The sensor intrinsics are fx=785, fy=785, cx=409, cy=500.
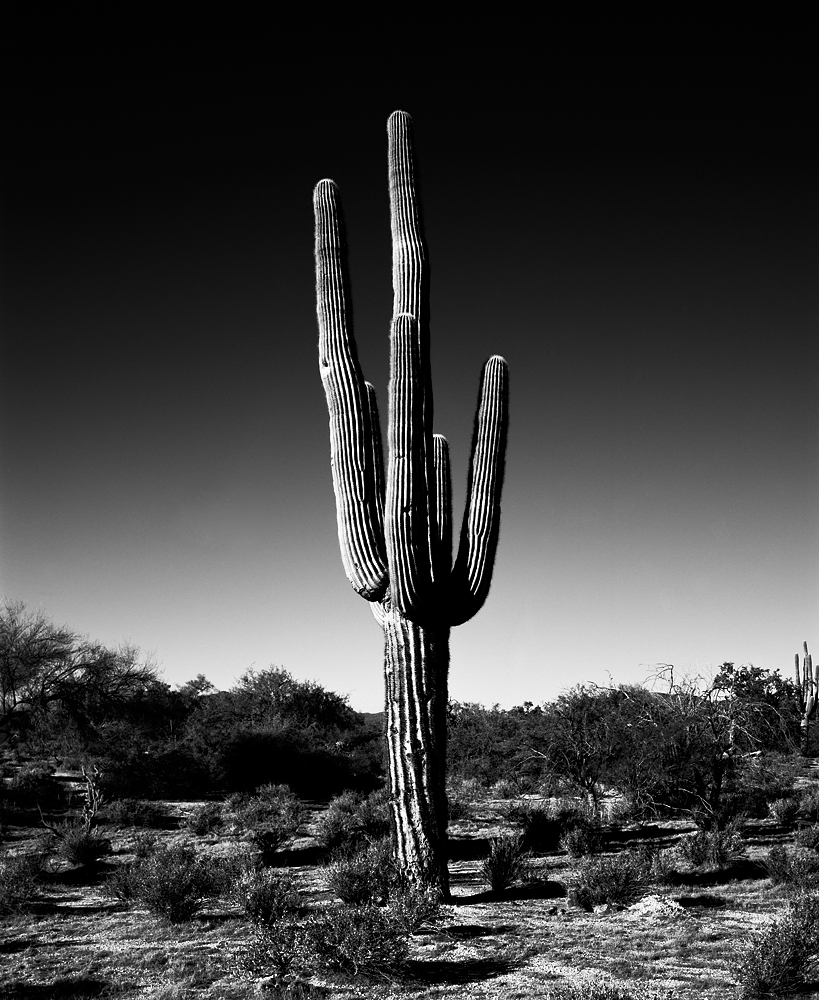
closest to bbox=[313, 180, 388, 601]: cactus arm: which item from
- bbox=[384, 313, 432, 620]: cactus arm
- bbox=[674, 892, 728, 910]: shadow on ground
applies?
bbox=[384, 313, 432, 620]: cactus arm

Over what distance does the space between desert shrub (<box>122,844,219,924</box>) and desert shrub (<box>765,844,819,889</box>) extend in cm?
688

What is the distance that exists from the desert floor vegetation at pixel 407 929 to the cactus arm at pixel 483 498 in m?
3.13

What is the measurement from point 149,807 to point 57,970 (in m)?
10.8

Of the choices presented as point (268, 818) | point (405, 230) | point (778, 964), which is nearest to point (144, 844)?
point (268, 818)

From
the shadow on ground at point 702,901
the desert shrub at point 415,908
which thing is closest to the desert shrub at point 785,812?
the shadow on ground at point 702,901

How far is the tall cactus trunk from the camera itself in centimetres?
838

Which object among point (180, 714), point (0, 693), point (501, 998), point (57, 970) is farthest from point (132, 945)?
point (180, 714)

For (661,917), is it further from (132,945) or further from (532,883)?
(132,945)

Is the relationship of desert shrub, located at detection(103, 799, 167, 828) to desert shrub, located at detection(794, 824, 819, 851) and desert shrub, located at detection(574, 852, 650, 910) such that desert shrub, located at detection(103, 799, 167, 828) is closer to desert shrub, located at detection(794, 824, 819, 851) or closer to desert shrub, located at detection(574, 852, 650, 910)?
desert shrub, located at detection(574, 852, 650, 910)

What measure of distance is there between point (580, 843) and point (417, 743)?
540 cm

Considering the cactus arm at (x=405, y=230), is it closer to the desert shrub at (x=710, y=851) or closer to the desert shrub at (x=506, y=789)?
the desert shrub at (x=710, y=851)

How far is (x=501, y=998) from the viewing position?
5.57 m

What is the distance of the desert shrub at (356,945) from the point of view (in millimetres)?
5965

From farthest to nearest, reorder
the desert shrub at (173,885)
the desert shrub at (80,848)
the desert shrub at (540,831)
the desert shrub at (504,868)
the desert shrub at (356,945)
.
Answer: the desert shrub at (540,831) → the desert shrub at (80,848) → the desert shrub at (504,868) → the desert shrub at (173,885) → the desert shrub at (356,945)
